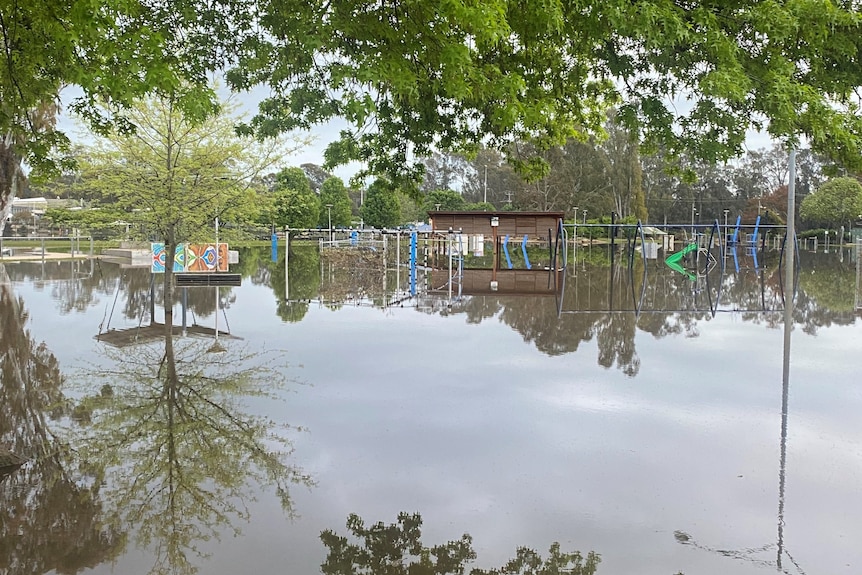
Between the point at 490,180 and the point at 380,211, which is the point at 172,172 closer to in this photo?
the point at 380,211

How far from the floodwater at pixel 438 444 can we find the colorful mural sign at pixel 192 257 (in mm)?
10195

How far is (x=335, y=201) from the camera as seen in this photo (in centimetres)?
8694

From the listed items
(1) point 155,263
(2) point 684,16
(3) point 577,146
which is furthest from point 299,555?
(3) point 577,146

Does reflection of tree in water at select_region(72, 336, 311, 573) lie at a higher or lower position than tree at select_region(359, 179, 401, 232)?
lower

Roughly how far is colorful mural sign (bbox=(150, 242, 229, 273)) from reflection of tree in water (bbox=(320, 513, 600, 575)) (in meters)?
20.9

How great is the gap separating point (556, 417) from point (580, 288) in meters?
15.9

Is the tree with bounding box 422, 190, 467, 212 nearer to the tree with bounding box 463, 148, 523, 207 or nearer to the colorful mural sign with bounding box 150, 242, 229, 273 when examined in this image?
the tree with bounding box 463, 148, 523, 207

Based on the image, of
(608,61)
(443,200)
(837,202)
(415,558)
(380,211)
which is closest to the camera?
(415,558)

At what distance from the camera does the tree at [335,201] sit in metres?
86.2

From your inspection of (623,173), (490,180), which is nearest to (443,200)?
(490,180)

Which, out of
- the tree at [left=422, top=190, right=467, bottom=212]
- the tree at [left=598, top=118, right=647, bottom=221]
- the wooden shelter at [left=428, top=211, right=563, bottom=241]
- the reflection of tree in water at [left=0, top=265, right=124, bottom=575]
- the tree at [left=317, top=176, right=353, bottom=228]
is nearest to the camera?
the reflection of tree in water at [left=0, top=265, right=124, bottom=575]

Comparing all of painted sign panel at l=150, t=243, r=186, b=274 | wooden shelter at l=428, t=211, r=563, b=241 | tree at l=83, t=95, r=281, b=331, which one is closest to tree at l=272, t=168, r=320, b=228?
wooden shelter at l=428, t=211, r=563, b=241

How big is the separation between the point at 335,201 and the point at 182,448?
266ft

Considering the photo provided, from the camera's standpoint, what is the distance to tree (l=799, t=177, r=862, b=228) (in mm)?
70500
